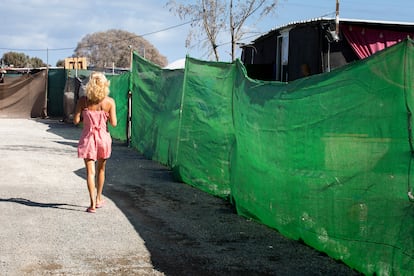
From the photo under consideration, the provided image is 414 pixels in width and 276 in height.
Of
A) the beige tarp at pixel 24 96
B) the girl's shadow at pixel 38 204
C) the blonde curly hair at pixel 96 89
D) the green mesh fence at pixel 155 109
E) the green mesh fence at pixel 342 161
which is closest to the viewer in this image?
the green mesh fence at pixel 342 161

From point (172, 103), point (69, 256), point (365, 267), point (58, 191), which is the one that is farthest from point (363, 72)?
point (172, 103)

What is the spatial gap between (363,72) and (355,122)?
0.40 metres

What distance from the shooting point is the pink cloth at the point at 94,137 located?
6754mm

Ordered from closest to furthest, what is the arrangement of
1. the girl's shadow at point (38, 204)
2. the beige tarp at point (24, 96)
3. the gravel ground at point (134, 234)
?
1. the gravel ground at point (134, 234)
2. the girl's shadow at point (38, 204)
3. the beige tarp at point (24, 96)

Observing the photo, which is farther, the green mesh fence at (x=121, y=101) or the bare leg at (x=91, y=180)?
the green mesh fence at (x=121, y=101)

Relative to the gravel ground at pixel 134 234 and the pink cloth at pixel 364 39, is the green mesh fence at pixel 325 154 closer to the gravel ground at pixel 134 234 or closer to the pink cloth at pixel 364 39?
the gravel ground at pixel 134 234

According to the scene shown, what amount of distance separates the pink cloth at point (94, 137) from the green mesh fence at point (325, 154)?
1.63 meters

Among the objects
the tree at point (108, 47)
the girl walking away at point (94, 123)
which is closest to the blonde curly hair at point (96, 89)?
the girl walking away at point (94, 123)

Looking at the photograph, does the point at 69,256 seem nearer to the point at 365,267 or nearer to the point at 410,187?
the point at 365,267

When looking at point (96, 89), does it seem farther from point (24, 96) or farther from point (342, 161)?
point (24, 96)

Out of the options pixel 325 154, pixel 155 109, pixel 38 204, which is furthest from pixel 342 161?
pixel 155 109

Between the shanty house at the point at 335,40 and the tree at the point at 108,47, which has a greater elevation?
the tree at the point at 108,47

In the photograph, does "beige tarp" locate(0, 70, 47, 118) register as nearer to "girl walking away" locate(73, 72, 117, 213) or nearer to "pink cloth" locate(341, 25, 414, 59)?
"pink cloth" locate(341, 25, 414, 59)

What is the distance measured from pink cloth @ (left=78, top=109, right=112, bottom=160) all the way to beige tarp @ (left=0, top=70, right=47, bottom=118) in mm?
20249
